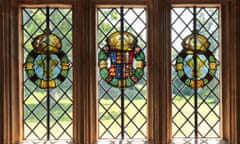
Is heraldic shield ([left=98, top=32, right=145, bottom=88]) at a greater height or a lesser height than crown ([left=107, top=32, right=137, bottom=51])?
lesser

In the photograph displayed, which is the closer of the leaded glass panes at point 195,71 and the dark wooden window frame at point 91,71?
the dark wooden window frame at point 91,71

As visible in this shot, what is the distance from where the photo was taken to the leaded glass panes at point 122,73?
9.30 ft

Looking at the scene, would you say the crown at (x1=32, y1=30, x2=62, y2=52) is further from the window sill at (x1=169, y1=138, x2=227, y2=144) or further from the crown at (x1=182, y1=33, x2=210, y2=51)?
the window sill at (x1=169, y1=138, x2=227, y2=144)

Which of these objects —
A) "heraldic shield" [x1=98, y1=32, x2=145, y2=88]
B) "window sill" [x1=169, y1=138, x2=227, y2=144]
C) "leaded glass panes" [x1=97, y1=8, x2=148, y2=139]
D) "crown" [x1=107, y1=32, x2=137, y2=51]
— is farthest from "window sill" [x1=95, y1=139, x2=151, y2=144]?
"crown" [x1=107, y1=32, x2=137, y2=51]

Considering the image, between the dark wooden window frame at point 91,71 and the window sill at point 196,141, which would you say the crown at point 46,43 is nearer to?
the dark wooden window frame at point 91,71

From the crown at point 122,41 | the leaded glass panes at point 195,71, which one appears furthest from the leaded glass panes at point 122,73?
the leaded glass panes at point 195,71

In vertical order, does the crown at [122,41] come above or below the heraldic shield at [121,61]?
above

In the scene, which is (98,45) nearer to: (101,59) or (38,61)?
(101,59)

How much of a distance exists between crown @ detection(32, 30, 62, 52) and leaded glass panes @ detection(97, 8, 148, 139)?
32cm

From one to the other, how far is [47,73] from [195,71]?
1.13 meters

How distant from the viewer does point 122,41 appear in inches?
112

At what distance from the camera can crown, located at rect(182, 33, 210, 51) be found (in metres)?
2.85

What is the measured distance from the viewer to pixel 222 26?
281 cm

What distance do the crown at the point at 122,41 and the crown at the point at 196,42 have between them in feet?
1.29
